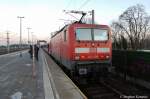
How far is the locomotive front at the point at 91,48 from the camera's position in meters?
15.1

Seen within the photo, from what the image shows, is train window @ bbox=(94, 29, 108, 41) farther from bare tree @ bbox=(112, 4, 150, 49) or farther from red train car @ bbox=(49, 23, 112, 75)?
bare tree @ bbox=(112, 4, 150, 49)

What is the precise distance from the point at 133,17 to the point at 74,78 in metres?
64.6

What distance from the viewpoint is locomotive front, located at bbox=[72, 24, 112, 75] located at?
15.1 metres

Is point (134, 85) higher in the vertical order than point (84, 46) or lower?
lower

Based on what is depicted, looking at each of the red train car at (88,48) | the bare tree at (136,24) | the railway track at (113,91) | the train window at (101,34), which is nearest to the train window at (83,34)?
the red train car at (88,48)

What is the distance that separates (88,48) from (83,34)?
82 centimetres

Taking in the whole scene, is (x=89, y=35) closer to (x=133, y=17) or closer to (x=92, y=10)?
(x=92, y=10)

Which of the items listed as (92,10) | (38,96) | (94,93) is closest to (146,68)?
(94,93)

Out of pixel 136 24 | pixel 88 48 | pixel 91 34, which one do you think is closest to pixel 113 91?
pixel 88 48

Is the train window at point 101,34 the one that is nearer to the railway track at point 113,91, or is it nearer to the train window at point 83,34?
the train window at point 83,34

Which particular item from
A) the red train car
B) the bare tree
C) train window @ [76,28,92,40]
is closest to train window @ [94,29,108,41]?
the red train car

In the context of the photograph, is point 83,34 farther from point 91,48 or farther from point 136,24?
point 136,24

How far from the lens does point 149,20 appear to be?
254 feet

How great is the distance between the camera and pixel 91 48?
50.5ft
